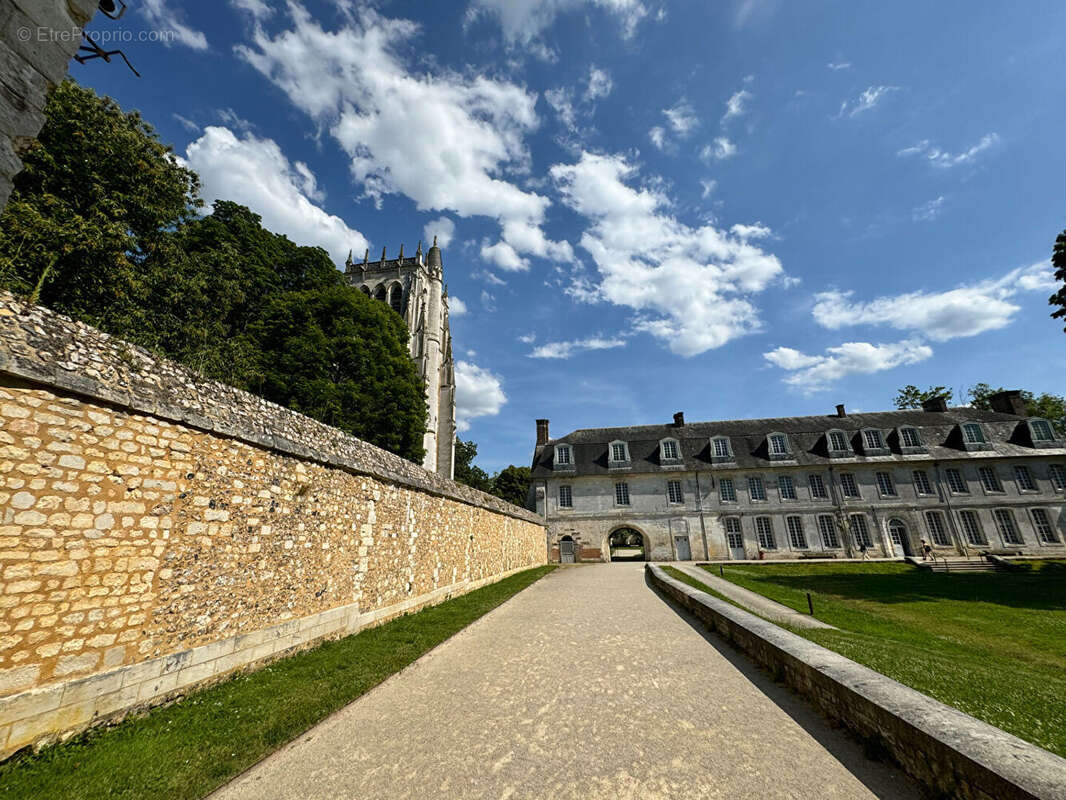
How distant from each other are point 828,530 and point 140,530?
3076 centimetres

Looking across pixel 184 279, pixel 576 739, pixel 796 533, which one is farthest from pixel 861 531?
pixel 184 279

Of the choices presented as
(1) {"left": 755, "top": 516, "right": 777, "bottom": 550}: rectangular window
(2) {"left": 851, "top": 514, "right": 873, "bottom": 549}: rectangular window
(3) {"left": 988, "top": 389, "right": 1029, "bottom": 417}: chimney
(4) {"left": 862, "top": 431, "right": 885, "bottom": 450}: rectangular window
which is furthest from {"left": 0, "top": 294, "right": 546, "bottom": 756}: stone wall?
(3) {"left": 988, "top": 389, "right": 1029, "bottom": 417}: chimney

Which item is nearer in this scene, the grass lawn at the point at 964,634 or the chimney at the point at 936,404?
the grass lawn at the point at 964,634

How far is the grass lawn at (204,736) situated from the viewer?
2688 mm

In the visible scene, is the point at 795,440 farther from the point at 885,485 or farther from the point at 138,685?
the point at 138,685

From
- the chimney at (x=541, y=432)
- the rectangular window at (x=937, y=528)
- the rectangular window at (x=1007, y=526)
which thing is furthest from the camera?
the chimney at (x=541, y=432)

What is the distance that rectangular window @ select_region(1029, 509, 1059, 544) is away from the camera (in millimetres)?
23203

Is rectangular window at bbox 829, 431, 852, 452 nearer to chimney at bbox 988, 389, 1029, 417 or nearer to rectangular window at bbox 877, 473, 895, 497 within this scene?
rectangular window at bbox 877, 473, 895, 497

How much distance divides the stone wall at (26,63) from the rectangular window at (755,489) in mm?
30096

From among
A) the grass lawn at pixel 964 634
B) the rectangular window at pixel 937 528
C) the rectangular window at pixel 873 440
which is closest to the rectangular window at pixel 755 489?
the rectangular window at pixel 873 440

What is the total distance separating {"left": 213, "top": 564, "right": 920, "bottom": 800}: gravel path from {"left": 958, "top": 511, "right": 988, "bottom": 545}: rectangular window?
96.8 ft

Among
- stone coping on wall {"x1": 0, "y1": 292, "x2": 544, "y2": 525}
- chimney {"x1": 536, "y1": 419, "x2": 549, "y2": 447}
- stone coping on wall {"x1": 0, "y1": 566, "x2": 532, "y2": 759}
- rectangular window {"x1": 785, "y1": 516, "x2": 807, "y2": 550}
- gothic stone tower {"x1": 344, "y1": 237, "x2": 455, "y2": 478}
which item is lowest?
stone coping on wall {"x1": 0, "y1": 566, "x2": 532, "y2": 759}

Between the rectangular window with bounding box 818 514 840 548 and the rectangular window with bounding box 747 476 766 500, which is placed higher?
the rectangular window with bounding box 747 476 766 500

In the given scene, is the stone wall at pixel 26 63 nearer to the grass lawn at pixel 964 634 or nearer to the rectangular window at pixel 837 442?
the grass lawn at pixel 964 634
